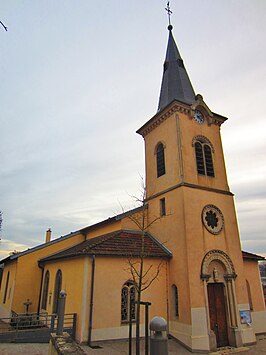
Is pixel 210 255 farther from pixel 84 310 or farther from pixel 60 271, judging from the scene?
pixel 60 271

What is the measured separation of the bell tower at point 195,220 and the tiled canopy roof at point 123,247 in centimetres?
68

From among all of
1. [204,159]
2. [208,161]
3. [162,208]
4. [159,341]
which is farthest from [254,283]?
[159,341]

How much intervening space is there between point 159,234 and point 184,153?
5.41 m

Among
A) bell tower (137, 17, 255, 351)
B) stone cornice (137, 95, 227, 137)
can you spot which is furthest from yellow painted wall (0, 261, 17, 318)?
stone cornice (137, 95, 227, 137)

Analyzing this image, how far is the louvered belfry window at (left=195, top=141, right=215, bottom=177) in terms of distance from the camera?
1714 centimetres

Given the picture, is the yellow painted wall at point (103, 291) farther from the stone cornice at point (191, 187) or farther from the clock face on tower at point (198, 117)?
the clock face on tower at point (198, 117)

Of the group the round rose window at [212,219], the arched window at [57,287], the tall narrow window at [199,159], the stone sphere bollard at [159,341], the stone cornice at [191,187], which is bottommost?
the stone sphere bollard at [159,341]

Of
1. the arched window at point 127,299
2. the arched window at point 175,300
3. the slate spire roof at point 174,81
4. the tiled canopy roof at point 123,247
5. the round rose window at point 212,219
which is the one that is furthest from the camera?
the slate spire roof at point 174,81

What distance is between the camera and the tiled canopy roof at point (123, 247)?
13.5 meters

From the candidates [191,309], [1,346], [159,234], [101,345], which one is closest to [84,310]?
[101,345]

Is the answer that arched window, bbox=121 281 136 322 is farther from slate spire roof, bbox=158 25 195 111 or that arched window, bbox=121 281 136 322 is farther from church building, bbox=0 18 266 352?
slate spire roof, bbox=158 25 195 111

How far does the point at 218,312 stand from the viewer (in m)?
14.1

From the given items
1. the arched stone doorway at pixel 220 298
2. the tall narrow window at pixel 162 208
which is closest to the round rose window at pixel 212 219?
the arched stone doorway at pixel 220 298

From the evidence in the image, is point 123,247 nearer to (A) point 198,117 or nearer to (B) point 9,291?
(A) point 198,117
